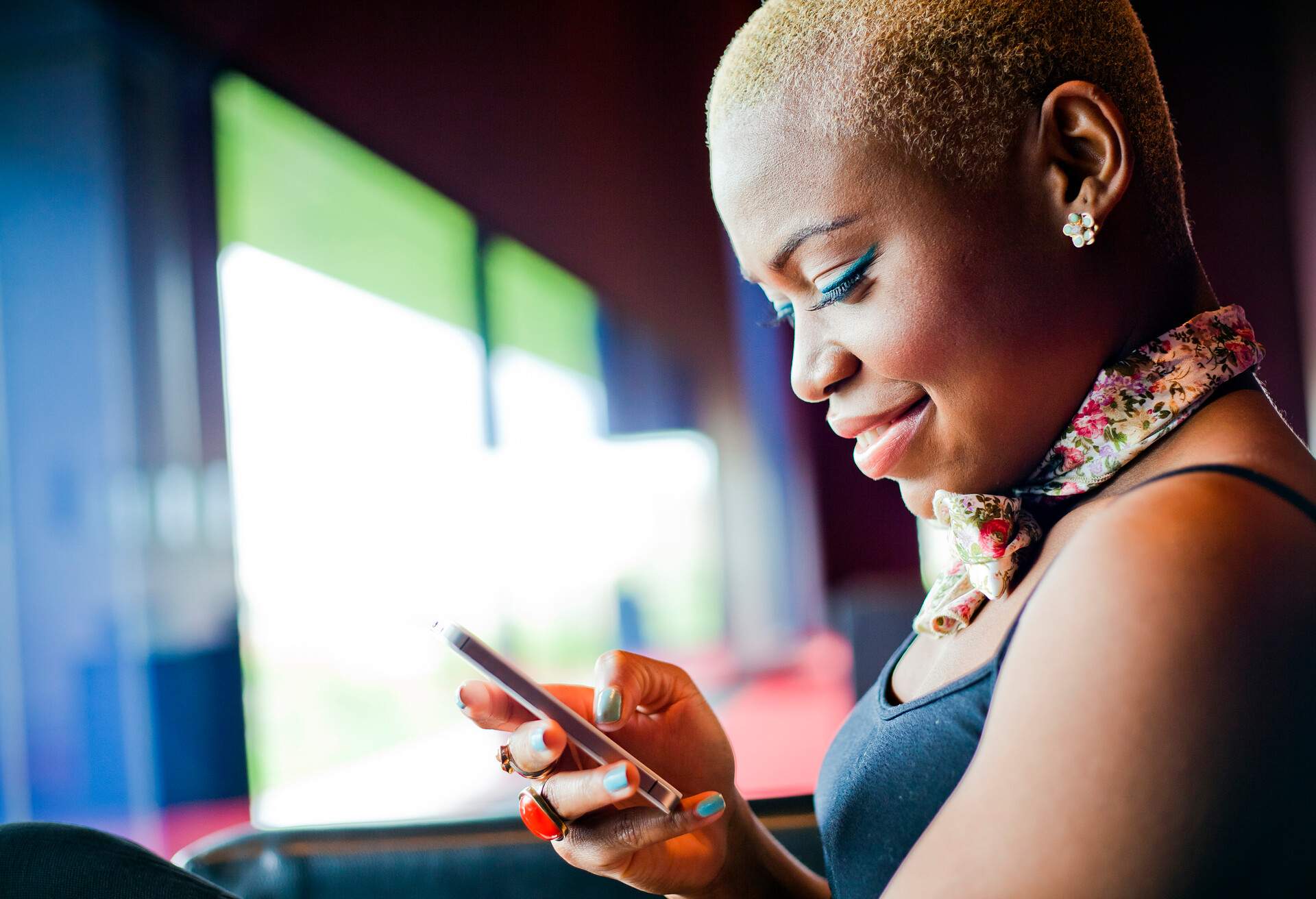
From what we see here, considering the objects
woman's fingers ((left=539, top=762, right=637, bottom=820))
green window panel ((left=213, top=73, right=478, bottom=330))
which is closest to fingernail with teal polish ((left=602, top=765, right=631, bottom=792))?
woman's fingers ((left=539, top=762, right=637, bottom=820))

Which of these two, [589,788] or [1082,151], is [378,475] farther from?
[1082,151]

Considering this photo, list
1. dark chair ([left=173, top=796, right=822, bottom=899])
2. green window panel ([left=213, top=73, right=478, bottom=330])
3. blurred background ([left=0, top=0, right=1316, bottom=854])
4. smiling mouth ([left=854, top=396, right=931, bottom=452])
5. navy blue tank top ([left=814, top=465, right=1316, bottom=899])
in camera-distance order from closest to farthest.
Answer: navy blue tank top ([left=814, top=465, right=1316, bottom=899])
smiling mouth ([left=854, top=396, right=931, bottom=452])
dark chair ([left=173, top=796, right=822, bottom=899])
blurred background ([left=0, top=0, right=1316, bottom=854])
green window panel ([left=213, top=73, right=478, bottom=330])

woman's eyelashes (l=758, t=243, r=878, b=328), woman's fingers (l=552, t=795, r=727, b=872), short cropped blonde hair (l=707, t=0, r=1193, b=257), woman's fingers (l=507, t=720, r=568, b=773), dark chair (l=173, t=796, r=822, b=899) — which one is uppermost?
short cropped blonde hair (l=707, t=0, r=1193, b=257)

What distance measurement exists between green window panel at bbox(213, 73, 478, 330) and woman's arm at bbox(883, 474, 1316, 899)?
3984 mm

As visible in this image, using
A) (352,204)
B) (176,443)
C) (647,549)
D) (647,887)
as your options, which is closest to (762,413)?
(647,549)

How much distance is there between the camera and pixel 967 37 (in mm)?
790

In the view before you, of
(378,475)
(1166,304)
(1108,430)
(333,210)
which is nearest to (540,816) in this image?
(1108,430)

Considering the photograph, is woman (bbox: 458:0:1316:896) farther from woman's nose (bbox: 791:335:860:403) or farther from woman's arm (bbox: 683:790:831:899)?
woman's arm (bbox: 683:790:831:899)

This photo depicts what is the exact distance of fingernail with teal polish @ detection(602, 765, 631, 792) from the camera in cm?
75

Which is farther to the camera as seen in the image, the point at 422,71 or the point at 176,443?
the point at 422,71

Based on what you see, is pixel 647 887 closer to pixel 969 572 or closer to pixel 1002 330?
pixel 969 572

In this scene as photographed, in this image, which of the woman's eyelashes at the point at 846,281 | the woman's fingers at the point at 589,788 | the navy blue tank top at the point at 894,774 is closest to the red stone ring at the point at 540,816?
the woman's fingers at the point at 589,788

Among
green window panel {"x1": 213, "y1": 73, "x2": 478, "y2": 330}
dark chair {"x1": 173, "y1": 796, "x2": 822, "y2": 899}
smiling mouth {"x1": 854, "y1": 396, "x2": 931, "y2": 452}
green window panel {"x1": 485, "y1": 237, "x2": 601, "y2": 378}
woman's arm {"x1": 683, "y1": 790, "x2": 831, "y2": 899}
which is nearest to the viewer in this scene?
smiling mouth {"x1": 854, "y1": 396, "x2": 931, "y2": 452}

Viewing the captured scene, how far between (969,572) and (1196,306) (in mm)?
278
